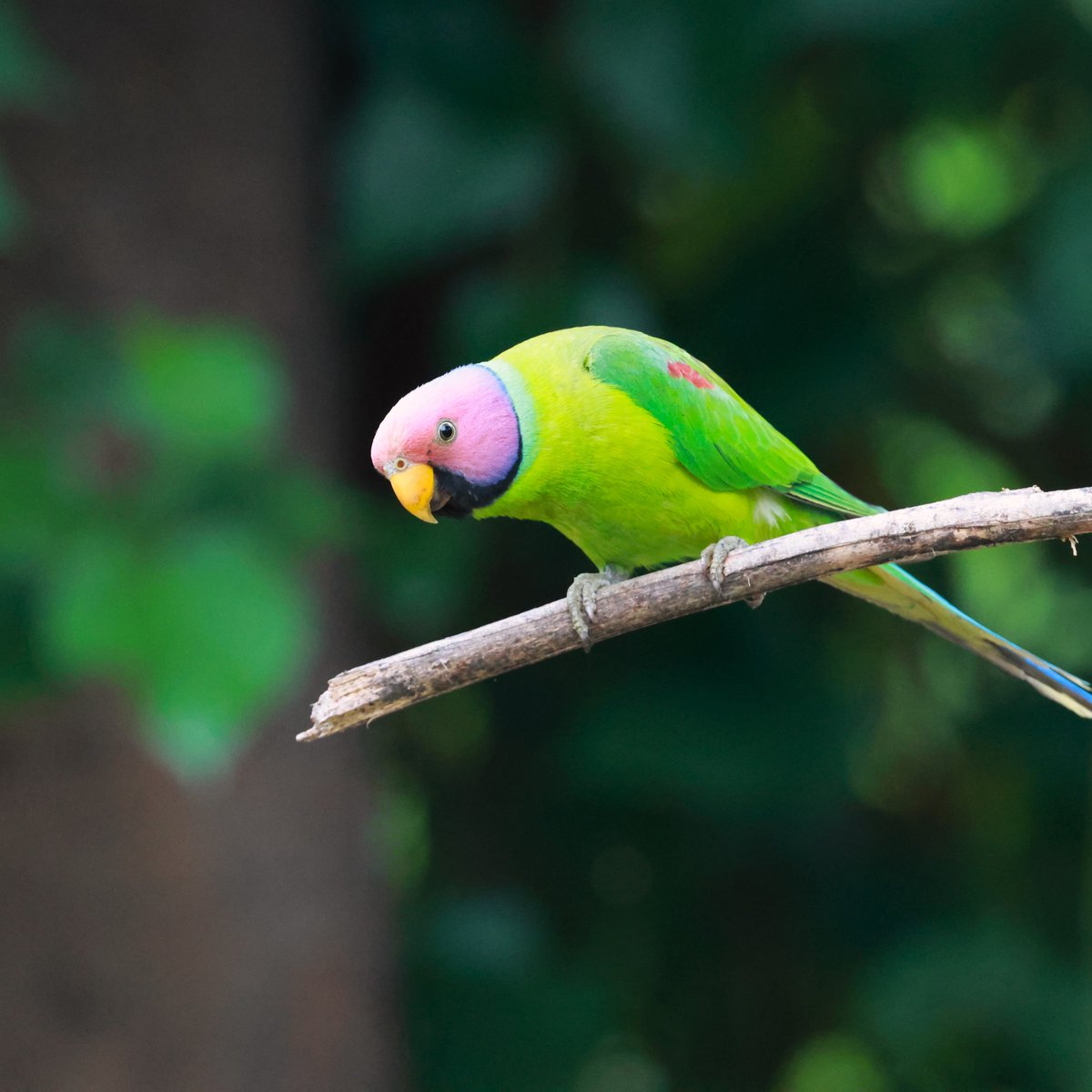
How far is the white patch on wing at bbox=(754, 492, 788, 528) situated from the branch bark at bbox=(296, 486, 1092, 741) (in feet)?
1.74

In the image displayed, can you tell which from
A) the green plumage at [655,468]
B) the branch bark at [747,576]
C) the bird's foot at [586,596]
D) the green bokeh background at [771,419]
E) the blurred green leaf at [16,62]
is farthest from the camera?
the green bokeh background at [771,419]

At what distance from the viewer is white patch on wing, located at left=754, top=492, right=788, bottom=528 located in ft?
9.97

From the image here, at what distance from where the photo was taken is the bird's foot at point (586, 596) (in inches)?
98.1

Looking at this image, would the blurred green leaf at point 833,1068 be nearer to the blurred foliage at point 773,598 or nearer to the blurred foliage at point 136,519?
the blurred foliage at point 773,598

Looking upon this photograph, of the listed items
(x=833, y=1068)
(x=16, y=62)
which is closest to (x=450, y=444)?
(x=16, y=62)

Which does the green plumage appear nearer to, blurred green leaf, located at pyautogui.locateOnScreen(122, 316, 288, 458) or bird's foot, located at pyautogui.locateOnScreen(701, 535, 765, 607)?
bird's foot, located at pyautogui.locateOnScreen(701, 535, 765, 607)

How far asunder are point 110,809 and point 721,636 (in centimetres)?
208

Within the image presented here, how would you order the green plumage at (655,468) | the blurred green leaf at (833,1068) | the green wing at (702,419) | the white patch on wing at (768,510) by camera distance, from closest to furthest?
the green plumage at (655,468)
the green wing at (702,419)
the white patch on wing at (768,510)
the blurred green leaf at (833,1068)

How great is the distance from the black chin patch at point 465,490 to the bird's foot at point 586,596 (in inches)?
9.8

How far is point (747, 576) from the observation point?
2451 millimetres

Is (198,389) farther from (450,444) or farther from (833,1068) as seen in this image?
(833,1068)

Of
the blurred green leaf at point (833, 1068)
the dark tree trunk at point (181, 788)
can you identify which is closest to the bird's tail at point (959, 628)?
the dark tree trunk at point (181, 788)

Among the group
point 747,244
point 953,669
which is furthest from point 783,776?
point 747,244

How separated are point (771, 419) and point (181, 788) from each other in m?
2.16
